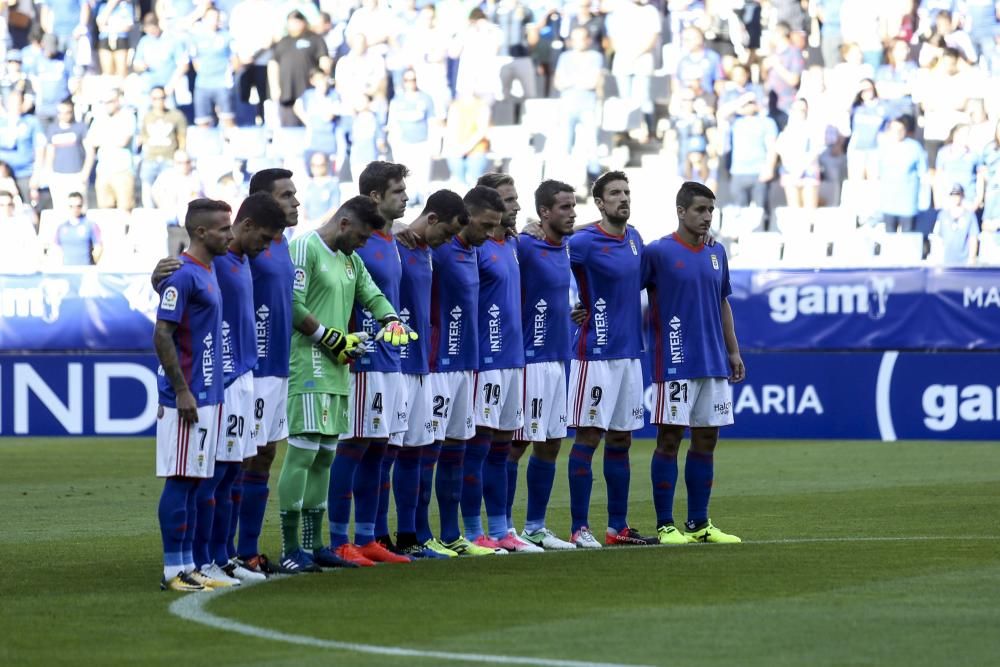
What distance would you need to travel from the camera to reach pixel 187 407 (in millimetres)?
8414

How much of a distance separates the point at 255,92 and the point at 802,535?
16364 mm

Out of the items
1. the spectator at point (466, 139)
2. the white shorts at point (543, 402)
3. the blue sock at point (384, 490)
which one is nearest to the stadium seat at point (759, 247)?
the spectator at point (466, 139)

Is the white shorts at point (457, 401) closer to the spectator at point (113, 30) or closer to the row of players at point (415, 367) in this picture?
the row of players at point (415, 367)

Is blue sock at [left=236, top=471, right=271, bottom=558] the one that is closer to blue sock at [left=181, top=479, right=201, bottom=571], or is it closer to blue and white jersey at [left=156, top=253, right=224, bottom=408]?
blue sock at [left=181, top=479, right=201, bottom=571]

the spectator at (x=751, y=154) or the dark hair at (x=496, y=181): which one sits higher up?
the spectator at (x=751, y=154)

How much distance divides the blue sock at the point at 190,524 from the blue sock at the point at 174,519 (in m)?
0.04

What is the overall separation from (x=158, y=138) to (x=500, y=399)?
15565 mm

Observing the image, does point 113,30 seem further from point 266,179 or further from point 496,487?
point 266,179

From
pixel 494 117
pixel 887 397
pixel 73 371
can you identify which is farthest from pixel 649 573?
pixel 494 117

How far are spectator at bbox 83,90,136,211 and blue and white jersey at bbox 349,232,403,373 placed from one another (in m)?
15.2

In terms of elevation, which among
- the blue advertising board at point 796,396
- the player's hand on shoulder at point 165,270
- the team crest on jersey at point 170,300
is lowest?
the blue advertising board at point 796,396

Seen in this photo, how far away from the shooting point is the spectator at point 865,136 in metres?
22.3

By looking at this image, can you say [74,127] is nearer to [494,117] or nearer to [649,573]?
[494,117]

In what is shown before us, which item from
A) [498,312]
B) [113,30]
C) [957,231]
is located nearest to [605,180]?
[498,312]
